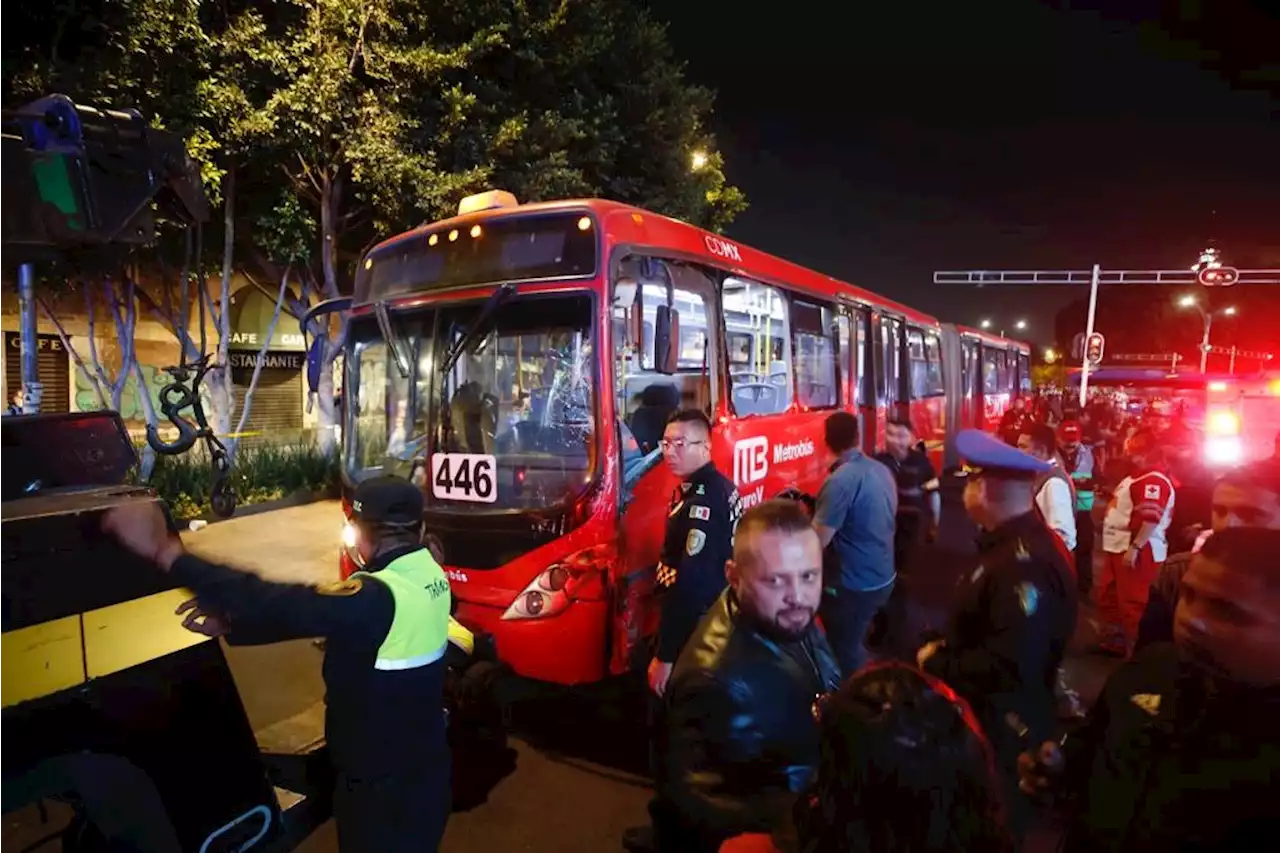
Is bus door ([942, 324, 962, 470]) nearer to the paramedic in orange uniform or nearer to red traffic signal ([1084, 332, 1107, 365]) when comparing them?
red traffic signal ([1084, 332, 1107, 365])

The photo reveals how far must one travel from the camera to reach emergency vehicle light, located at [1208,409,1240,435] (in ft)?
29.0

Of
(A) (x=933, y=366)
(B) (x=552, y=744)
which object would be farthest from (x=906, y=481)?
(A) (x=933, y=366)

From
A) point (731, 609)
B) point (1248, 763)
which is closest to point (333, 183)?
point (731, 609)

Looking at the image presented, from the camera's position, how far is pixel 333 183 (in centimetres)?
1161

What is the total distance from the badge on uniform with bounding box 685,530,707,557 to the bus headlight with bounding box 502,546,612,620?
3.84 feet

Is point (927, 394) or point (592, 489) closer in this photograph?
point (592, 489)

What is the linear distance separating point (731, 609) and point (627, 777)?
9.92ft

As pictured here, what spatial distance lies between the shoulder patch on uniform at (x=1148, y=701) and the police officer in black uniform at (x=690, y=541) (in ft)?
6.15

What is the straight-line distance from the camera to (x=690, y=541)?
3.63m

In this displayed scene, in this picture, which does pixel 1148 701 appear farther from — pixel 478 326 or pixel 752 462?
pixel 752 462

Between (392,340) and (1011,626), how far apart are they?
429 cm

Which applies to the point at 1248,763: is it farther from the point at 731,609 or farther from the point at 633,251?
the point at 633,251

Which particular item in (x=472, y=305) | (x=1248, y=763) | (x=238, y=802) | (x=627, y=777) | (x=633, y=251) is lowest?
(x=627, y=777)

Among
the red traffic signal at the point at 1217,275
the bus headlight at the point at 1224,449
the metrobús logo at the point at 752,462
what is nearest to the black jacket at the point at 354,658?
the metrobús logo at the point at 752,462
